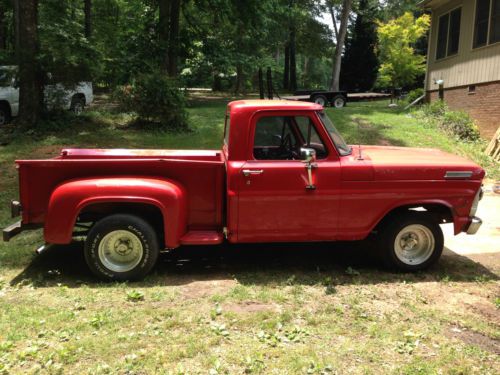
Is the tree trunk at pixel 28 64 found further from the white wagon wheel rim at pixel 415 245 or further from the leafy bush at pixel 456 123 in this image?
the leafy bush at pixel 456 123

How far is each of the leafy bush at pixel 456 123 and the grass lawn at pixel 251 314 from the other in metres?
9.69

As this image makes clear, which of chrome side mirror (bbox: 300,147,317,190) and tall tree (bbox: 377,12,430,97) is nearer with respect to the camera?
chrome side mirror (bbox: 300,147,317,190)

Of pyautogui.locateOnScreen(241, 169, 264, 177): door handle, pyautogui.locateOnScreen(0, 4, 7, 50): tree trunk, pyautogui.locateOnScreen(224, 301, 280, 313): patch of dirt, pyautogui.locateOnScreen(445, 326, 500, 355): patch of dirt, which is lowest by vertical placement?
pyautogui.locateOnScreen(445, 326, 500, 355): patch of dirt

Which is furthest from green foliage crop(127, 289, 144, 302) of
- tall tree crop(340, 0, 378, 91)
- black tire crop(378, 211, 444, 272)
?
tall tree crop(340, 0, 378, 91)

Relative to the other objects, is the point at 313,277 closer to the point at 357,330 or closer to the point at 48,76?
the point at 357,330

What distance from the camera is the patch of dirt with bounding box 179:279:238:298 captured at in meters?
4.59

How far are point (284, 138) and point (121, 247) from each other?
201 cm

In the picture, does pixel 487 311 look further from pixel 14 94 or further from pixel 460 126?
pixel 14 94

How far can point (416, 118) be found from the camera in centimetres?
1672

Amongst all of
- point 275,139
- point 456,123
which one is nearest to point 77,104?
point 456,123

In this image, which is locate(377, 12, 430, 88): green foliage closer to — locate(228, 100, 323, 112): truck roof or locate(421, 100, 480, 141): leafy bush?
locate(421, 100, 480, 141): leafy bush

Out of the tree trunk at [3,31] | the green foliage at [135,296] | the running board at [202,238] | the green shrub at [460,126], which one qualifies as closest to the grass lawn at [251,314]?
the green foliage at [135,296]

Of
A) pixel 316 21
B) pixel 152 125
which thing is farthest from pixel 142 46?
pixel 316 21

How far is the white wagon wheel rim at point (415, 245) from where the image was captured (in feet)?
17.0
